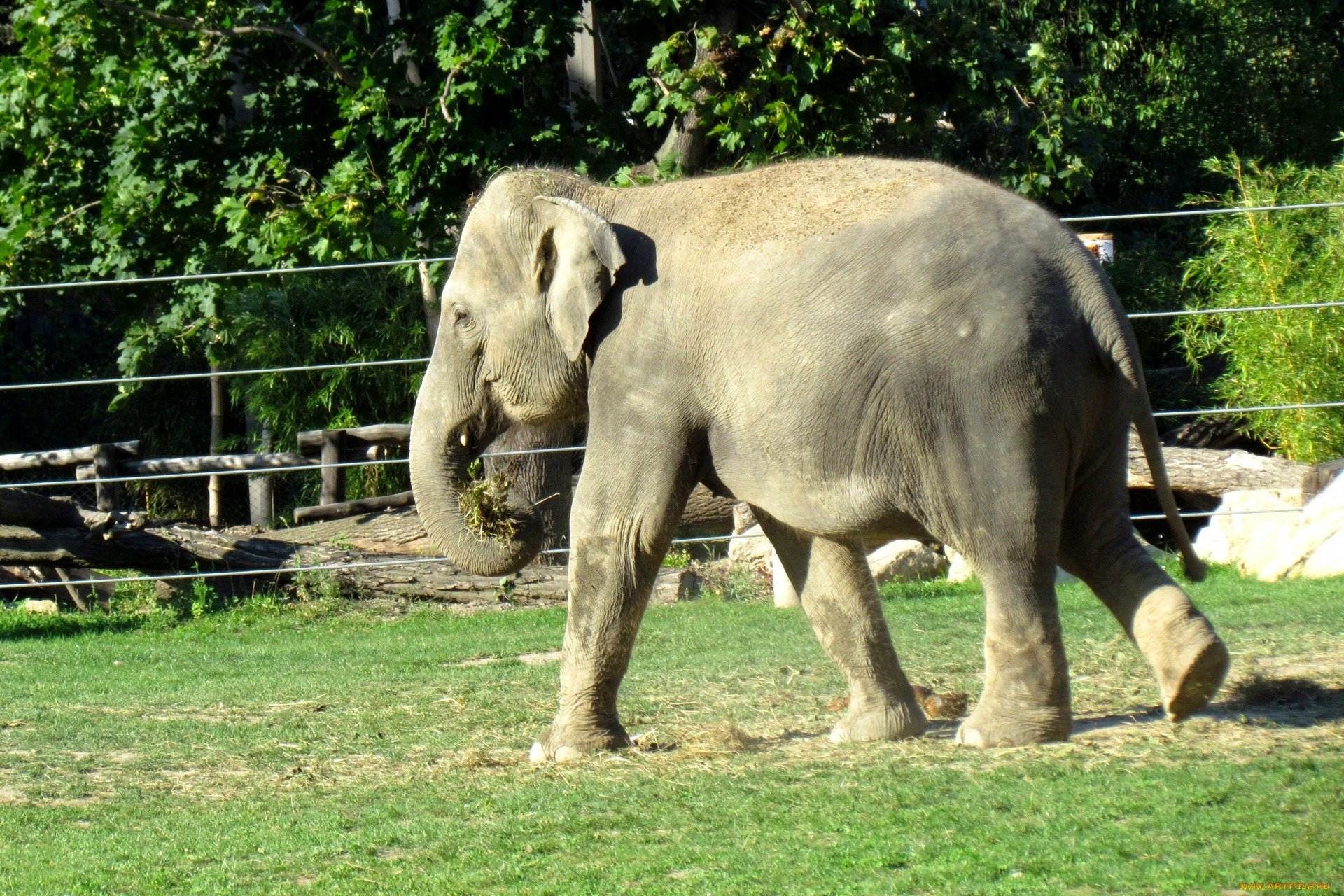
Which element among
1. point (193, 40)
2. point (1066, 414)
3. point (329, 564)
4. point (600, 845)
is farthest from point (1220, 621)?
point (193, 40)

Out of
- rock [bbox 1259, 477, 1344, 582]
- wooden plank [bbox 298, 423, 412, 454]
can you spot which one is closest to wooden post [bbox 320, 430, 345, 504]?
wooden plank [bbox 298, 423, 412, 454]

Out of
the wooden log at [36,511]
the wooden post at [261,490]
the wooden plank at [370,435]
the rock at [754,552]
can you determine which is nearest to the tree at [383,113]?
the wooden plank at [370,435]

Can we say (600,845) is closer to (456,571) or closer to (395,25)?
(456,571)

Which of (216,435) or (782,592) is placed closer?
(782,592)

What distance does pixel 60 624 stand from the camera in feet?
32.1

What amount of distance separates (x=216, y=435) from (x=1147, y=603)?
12855 millimetres

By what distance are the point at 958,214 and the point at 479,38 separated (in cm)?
632

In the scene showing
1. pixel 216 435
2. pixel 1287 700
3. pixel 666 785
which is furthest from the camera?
pixel 216 435

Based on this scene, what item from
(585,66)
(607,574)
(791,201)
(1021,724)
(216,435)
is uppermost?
(585,66)

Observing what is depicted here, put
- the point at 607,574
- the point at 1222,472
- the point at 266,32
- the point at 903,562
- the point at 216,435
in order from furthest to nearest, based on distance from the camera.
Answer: the point at 216,435, the point at 1222,472, the point at 266,32, the point at 903,562, the point at 607,574

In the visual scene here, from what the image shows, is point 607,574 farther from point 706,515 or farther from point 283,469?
point 706,515

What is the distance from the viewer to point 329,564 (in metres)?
10.5

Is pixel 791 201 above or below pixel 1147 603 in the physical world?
above

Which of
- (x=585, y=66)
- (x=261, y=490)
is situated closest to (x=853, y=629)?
(x=585, y=66)
